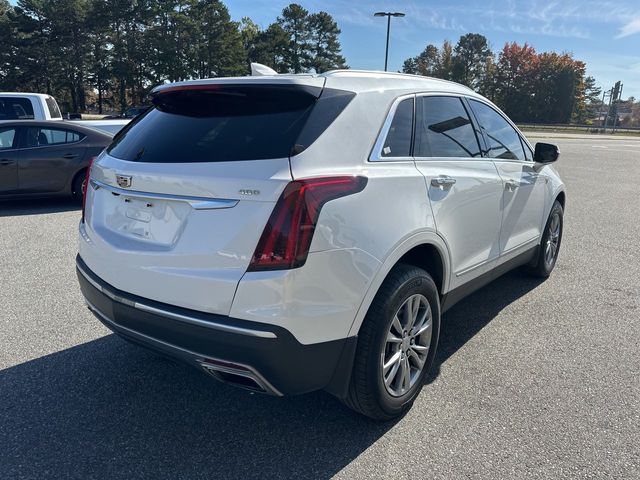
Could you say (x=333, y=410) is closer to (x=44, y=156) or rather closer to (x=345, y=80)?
(x=345, y=80)

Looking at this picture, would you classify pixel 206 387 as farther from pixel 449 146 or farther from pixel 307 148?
pixel 449 146

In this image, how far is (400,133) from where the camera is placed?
2811 millimetres

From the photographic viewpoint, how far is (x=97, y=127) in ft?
30.1

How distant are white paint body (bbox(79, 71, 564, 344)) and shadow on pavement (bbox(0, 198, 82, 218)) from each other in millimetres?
6072

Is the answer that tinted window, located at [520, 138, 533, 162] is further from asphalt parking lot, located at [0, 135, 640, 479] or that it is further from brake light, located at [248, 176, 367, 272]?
brake light, located at [248, 176, 367, 272]

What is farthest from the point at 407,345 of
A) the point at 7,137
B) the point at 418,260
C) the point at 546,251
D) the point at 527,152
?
the point at 7,137

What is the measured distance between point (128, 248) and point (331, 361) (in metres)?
1.14

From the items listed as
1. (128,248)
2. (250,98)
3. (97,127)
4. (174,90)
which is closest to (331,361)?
(128,248)

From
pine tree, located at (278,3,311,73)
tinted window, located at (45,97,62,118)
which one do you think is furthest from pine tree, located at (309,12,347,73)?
tinted window, located at (45,97,62,118)

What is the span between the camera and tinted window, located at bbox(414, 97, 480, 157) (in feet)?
9.88

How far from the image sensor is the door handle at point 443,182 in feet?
9.42

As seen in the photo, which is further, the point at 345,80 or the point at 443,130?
the point at 443,130

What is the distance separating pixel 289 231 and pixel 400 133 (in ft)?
3.53

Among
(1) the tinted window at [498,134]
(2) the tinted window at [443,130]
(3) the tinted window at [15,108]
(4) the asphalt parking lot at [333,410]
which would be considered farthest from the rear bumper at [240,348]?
(3) the tinted window at [15,108]
